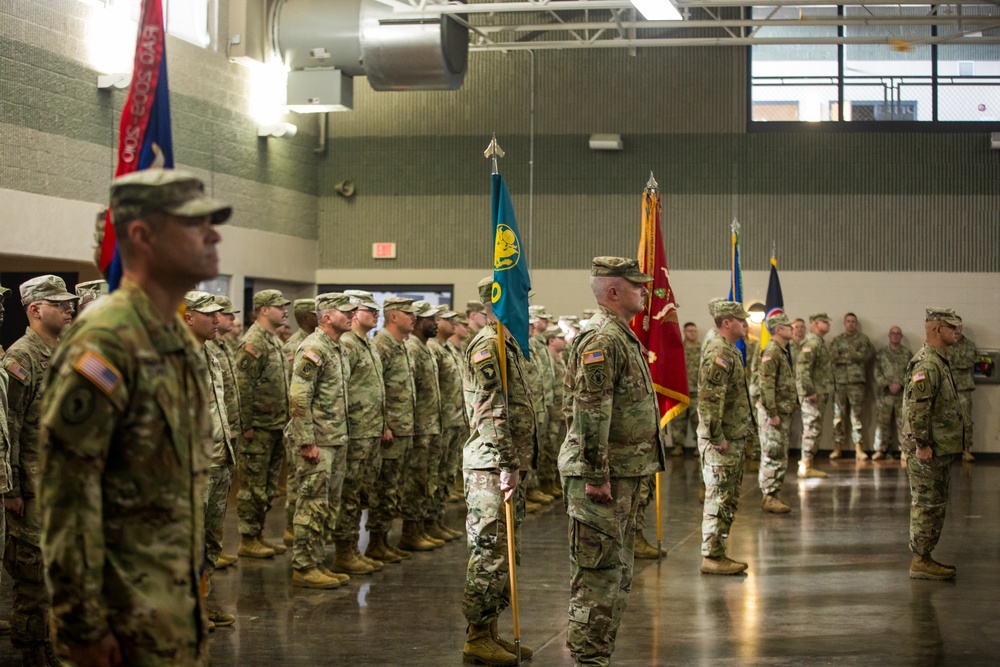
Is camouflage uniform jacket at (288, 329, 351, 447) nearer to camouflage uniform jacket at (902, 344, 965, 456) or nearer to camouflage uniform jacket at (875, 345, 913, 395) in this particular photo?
camouflage uniform jacket at (902, 344, 965, 456)

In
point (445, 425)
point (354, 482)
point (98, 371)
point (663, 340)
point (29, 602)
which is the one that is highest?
point (663, 340)

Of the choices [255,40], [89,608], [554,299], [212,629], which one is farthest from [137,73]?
[554,299]

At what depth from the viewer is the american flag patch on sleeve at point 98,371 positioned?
2396mm

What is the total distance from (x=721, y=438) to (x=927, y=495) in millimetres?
1415

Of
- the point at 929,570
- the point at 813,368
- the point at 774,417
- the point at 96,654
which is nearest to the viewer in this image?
the point at 96,654

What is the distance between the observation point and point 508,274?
5809 mm

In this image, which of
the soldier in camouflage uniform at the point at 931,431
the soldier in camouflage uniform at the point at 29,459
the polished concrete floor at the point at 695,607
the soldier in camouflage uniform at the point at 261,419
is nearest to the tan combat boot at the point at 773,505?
the polished concrete floor at the point at 695,607

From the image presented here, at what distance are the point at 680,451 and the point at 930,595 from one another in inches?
363

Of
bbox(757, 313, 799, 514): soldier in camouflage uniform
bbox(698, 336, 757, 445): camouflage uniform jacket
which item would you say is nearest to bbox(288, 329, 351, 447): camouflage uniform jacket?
bbox(698, 336, 757, 445): camouflage uniform jacket

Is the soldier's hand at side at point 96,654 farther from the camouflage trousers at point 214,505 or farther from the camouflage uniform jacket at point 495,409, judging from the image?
the camouflage trousers at point 214,505

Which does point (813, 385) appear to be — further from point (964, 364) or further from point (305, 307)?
point (305, 307)

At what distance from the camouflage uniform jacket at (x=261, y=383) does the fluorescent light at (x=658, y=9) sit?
5.70 meters

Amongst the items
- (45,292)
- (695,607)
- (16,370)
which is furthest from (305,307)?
(695,607)

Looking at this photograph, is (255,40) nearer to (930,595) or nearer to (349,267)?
(349,267)
